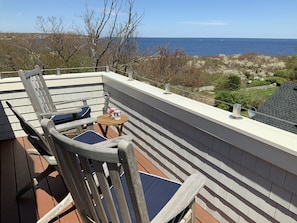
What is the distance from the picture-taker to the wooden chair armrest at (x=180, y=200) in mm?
1130

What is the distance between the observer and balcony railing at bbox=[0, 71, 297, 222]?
1512 millimetres

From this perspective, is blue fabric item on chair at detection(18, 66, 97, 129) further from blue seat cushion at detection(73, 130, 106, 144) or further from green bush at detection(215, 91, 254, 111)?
green bush at detection(215, 91, 254, 111)

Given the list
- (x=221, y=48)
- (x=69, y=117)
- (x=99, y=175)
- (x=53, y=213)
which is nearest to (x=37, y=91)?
(x=69, y=117)

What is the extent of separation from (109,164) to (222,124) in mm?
1146

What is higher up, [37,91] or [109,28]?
[109,28]

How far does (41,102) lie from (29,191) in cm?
113

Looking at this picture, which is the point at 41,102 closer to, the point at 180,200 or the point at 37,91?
the point at 37,91

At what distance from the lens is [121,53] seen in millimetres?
8773

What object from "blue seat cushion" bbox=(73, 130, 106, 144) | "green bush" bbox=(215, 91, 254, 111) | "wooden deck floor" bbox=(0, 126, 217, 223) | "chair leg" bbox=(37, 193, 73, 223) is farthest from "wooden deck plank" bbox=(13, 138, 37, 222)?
"green bush" bbox=(215, 91, 254, 111)

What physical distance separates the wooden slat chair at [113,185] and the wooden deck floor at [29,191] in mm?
842

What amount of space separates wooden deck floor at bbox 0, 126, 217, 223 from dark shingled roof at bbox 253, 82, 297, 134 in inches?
38.6

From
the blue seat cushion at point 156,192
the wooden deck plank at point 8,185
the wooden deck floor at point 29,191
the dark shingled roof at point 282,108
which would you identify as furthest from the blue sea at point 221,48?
the wooden deck plank at point 8,185

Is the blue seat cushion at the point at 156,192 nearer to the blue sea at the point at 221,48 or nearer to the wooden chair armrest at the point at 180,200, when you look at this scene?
the wooden chair armrest at the point at 180,200

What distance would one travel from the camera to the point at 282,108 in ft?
14.1
